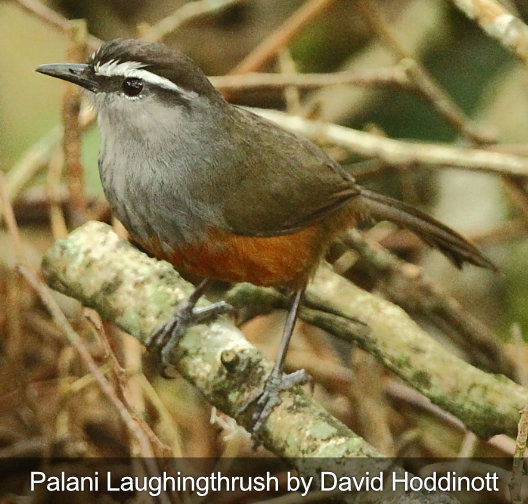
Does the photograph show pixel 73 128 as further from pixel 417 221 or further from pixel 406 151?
pixel 406 151

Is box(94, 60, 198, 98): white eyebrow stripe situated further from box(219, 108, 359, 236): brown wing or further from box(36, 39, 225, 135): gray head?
box(219, 108, 359, 236): brown wing

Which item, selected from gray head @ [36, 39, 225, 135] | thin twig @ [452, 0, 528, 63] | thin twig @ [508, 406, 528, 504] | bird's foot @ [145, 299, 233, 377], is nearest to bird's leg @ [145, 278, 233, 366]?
bird's foot @ [145, 299, 233, 377]

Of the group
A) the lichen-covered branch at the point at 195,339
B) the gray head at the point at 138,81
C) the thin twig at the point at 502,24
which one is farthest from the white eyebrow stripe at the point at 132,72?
the thin twig at the point at 502,24

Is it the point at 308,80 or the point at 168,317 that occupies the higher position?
the point at 308,80

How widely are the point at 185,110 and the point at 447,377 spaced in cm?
138

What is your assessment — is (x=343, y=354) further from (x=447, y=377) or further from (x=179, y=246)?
(x=179, y=246)

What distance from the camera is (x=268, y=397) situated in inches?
118

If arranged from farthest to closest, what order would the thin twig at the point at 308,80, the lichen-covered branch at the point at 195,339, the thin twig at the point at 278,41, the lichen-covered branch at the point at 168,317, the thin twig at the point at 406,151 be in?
the thin twig at the point at 278,41
the thin twig at the point at 308,80
the thin twig at the point at 406,151
the lichen-covered branch at the point at 168,317
the lichen-covered branch at the point at 195,339

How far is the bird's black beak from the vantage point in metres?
3.20

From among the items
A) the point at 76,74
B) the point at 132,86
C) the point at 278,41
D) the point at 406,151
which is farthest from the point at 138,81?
the point at 278,41

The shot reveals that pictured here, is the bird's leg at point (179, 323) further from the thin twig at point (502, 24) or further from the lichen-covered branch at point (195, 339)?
the thin twig at point (502, 24)

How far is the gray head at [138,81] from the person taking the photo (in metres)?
3.09

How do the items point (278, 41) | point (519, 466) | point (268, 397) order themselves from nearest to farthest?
point (519, 466), point (268, 397), point (278, 41)

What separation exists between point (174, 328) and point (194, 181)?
557 millimetres
